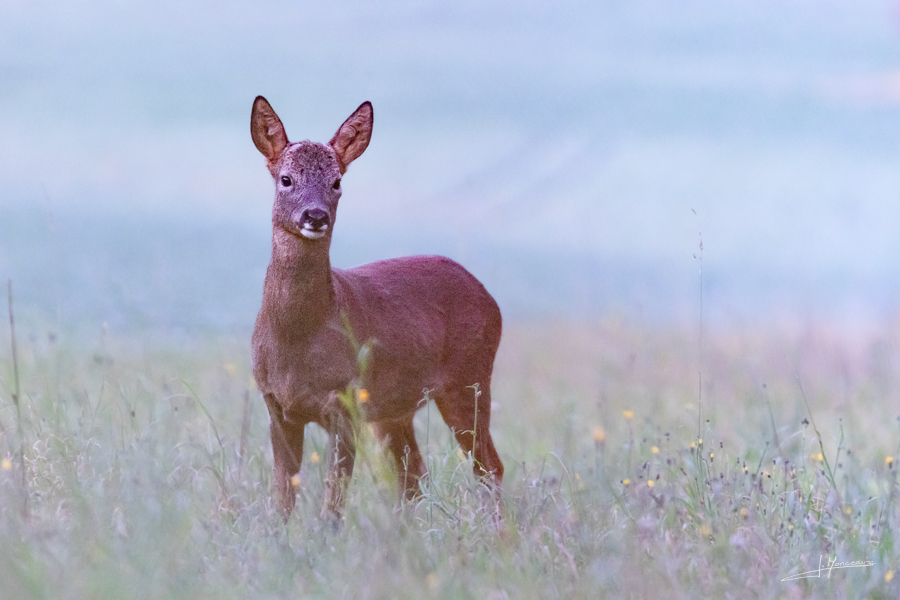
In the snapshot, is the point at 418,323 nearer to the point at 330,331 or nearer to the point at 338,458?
the point at 330,331

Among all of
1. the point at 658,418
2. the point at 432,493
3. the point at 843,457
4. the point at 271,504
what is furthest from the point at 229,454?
the point at 843,457

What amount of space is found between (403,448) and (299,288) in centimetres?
154

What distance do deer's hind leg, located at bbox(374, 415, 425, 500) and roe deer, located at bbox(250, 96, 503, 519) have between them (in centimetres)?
9

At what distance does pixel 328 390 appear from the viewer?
5.34 m

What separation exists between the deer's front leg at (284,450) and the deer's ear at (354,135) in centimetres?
135

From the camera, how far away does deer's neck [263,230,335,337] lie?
5.36m

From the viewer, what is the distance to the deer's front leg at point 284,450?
215 inches

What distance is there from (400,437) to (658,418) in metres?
2.35

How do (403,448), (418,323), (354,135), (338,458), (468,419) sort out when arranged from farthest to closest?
(403,448) < (468,419) < (418,323) < (354,135) < (338,458)

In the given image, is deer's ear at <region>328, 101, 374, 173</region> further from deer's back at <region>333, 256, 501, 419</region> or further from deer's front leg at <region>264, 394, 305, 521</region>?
deer's front leg at <region>264, 394, 305, 521</region>

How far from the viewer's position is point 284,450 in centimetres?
552
